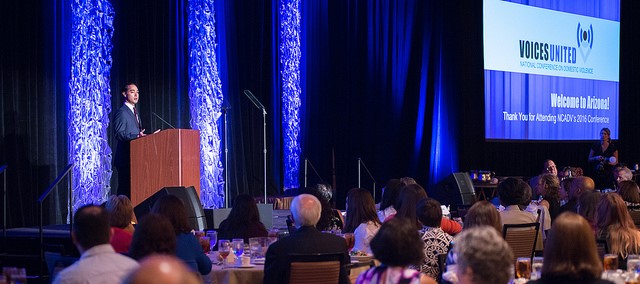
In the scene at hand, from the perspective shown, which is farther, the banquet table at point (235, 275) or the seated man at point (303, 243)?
the banquet table at point (235, 275)

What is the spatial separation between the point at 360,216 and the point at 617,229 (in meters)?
1.84

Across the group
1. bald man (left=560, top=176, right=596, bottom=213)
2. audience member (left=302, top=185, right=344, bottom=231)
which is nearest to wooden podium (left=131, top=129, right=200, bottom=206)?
audience member (left=302, top=185, right=344, bottom=231)

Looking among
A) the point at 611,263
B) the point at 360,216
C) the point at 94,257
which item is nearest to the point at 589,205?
the point at 360,216

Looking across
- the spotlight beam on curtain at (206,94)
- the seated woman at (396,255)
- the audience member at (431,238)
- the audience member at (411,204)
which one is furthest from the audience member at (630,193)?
the spotlight beam on curtain at (206,94)

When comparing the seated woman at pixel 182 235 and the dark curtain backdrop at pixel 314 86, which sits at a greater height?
the dark curtain backdrop at pixel 314 86

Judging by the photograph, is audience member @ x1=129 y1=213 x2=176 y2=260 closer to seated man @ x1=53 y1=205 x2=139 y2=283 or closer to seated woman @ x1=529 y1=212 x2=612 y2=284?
seated man @ x1=53 y1=205 x2=139 y2=283

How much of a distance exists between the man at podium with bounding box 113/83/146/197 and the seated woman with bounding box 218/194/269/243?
8.54 feet

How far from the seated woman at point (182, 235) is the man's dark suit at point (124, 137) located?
13.1 ft

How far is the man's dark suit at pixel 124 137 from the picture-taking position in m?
9.19

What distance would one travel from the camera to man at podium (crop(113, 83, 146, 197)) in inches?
362

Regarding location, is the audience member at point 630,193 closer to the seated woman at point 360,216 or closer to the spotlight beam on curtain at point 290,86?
the seated woman at point 360,216

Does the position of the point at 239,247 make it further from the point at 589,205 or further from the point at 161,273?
the point at 161,273

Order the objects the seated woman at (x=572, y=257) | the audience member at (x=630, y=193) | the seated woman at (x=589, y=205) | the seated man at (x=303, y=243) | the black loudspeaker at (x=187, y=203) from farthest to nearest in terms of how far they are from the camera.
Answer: the black loudspeaker at (x=187, y=203) → the audience member at (x=630, y=193) → the seated woman at (x=589, y=205) → the seated man at (x=303, y=243) → the seated woman at (x=572, y=257)

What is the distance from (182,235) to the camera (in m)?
5.34
